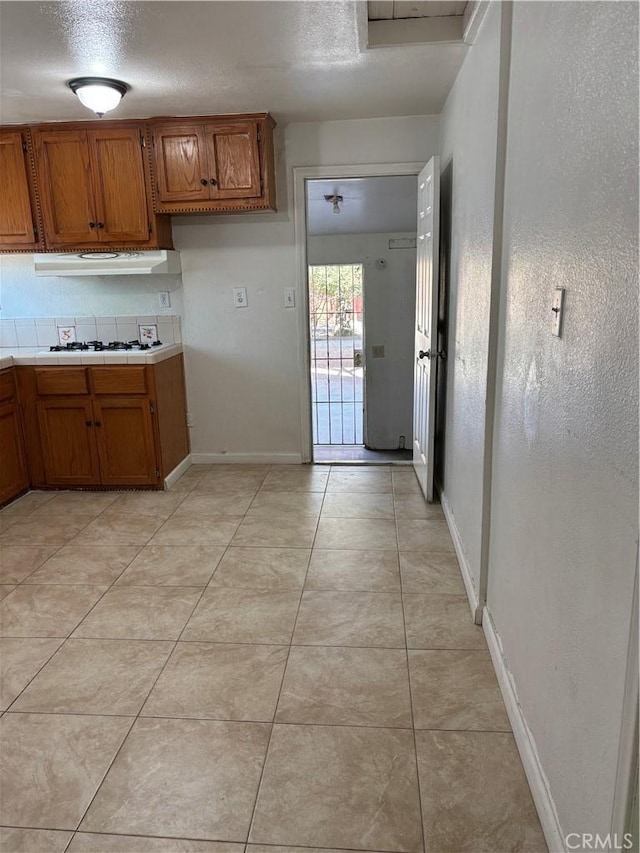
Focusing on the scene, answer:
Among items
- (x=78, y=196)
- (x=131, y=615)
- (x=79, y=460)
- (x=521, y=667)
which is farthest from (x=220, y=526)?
(x=78, y=196)

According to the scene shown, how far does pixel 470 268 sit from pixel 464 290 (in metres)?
0.20

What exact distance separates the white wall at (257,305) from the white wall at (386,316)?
2633 millimetres

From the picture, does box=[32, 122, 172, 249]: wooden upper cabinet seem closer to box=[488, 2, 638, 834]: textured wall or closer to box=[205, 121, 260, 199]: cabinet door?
box=[205, 121, 260, 199]: cabinet door

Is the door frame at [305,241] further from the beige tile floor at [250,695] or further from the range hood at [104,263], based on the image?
the beige tile floor at [250,695]

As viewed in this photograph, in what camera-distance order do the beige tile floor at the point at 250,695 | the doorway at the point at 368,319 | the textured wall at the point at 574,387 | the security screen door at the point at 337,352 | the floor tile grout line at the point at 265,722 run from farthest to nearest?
the security screen door at the point at 337,352, the doorway at the point at 368,319, the floor tile grout line at the point at 265,722, the beige tile floor at the point at 250,695, the textured wall at the point at 574,387

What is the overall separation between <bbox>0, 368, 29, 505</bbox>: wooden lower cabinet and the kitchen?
0.82m

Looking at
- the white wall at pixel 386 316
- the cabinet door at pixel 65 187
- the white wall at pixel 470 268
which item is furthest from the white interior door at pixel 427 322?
the white wall at pixel 386 316

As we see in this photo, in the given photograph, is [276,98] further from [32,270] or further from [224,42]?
[32,270]

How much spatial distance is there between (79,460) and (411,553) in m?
2.23

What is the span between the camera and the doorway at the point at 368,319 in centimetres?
646

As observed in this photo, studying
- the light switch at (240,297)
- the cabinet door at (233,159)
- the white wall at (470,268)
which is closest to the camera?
the white wall at (470,268)

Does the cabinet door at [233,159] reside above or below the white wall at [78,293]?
above

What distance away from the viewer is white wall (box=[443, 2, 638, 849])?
99cm

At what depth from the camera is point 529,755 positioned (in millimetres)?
1523
